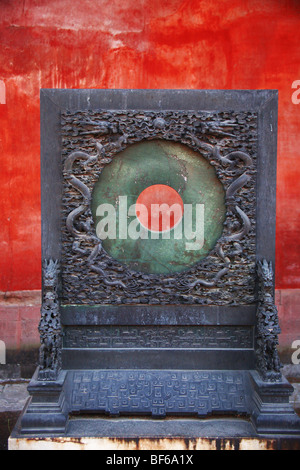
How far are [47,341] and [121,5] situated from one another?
14.9ft

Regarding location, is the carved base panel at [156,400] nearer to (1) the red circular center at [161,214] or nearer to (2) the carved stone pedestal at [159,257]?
(2) the carved stone pedestal at [159,257]

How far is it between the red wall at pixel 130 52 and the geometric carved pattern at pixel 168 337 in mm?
2571

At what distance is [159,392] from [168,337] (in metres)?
0.51

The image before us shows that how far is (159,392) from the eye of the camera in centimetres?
379

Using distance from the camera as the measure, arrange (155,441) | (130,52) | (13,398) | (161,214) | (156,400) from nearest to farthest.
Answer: (155,441) < (156,400) < (161,214) < (13,398) < (130,52)

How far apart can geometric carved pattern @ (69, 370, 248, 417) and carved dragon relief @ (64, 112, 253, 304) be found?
2.73 feet

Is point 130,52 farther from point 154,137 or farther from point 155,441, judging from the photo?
point 155,441

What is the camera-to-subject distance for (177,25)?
18.1 feet

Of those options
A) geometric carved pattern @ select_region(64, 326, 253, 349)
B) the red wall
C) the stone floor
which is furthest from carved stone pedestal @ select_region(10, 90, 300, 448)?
the red wall

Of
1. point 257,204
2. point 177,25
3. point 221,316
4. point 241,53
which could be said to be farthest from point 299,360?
point 177,25

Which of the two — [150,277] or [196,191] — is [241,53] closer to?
[196,191]

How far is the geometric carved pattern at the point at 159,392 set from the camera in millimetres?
3682

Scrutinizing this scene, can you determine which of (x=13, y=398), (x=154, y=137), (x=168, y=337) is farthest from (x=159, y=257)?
(x=13, y=398)

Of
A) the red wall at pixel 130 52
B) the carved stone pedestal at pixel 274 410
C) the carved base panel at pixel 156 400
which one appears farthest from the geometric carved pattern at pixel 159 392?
the red wall at pixel 130 52
